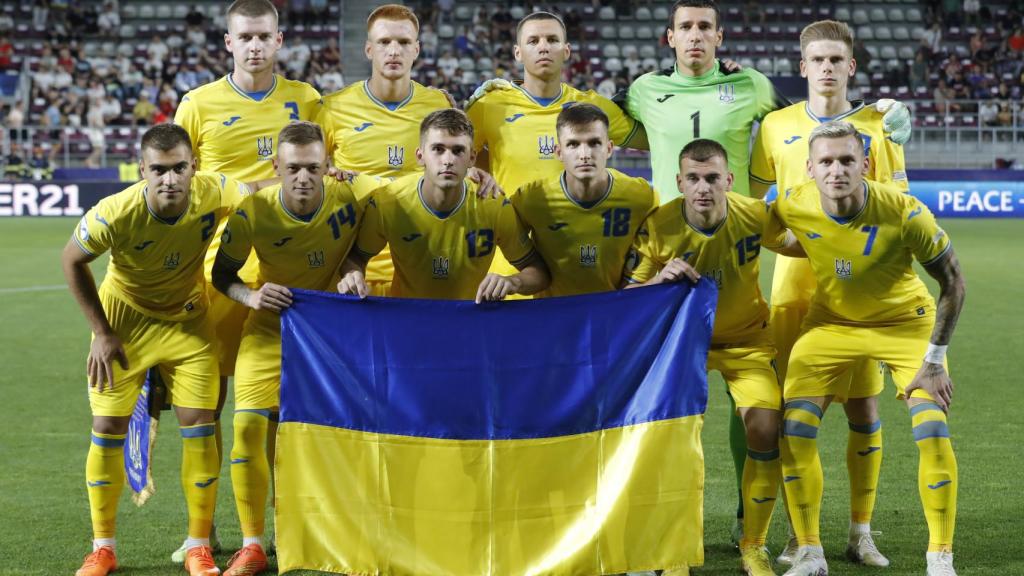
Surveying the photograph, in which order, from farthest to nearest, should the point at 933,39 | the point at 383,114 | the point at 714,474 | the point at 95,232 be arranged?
the point at 933,39, the point at 714,474, the point at 383,114, the point at 95,232

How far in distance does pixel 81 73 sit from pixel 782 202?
24294mm

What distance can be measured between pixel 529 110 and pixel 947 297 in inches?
82.5

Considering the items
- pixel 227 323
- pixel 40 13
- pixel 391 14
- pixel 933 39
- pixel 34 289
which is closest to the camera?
pixel 227 323

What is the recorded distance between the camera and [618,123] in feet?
19.5

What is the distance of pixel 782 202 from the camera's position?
4930 mm

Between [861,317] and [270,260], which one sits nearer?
[861,317]

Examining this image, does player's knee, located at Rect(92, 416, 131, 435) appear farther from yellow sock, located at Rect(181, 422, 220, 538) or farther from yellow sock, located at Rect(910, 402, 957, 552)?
yellow sock, located at Rect(910, 402, 957, 552)

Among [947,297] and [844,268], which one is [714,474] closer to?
[844,268]

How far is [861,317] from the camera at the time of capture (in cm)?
487

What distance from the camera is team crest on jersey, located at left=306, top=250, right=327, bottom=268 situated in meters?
4.96

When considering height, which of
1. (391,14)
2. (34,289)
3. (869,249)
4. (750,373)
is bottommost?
(34,289)

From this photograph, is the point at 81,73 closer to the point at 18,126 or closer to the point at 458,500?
the point at 18,126

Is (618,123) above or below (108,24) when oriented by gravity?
below

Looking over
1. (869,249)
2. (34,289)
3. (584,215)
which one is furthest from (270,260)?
(34,289)
